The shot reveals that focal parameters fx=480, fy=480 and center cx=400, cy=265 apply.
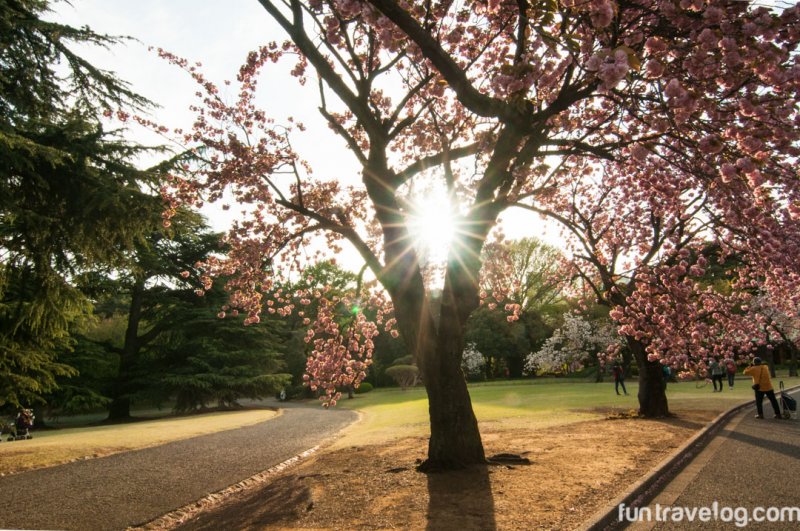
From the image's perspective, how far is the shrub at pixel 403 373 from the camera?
4722 centimetres

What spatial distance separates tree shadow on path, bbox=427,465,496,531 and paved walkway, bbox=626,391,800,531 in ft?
5.32

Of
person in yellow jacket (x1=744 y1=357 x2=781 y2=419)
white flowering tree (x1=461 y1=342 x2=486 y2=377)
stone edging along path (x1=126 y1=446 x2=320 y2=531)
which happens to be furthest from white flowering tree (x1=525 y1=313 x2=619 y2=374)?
stone edging along path (x1=126 y1=446 x2=320 y2=531)

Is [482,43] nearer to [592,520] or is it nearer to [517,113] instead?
[517,113]

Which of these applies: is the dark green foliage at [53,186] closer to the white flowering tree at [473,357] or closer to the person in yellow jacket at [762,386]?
the person in yellow jacket at [762,386]

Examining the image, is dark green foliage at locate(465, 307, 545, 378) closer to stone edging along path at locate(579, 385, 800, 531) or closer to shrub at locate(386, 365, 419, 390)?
shrub at locate(386, 365, 419, 390)

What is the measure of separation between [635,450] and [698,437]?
78.3 inches

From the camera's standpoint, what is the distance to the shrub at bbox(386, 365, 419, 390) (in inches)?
1859

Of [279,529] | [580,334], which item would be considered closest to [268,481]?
[279,529]

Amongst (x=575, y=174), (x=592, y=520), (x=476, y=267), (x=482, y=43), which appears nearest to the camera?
(x=592, y=520)

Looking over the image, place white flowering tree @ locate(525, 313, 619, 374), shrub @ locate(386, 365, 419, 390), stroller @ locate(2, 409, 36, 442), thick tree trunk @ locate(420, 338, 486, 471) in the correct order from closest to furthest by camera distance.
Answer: thick tree trunk @ locate(420, 338, 486, 471) < stroller @ locate(2, 409, 36, 442) < white flowering tree @ locate(525, 313, 619, 374) < shrub @ locate(386, 365, 419, 390)

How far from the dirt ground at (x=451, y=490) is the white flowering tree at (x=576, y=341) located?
3116cm

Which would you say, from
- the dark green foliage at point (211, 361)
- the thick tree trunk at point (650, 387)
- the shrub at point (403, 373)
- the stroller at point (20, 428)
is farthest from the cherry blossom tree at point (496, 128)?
the shrub at point (403, 373)

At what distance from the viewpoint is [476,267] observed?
8.41 meters

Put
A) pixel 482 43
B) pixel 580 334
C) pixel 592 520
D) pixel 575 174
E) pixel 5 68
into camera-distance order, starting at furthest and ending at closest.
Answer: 1. pixel 580 334
2. pixel 575 174
3. pixel 5 68
4. pixel 482 43
5. pixel 592 520
